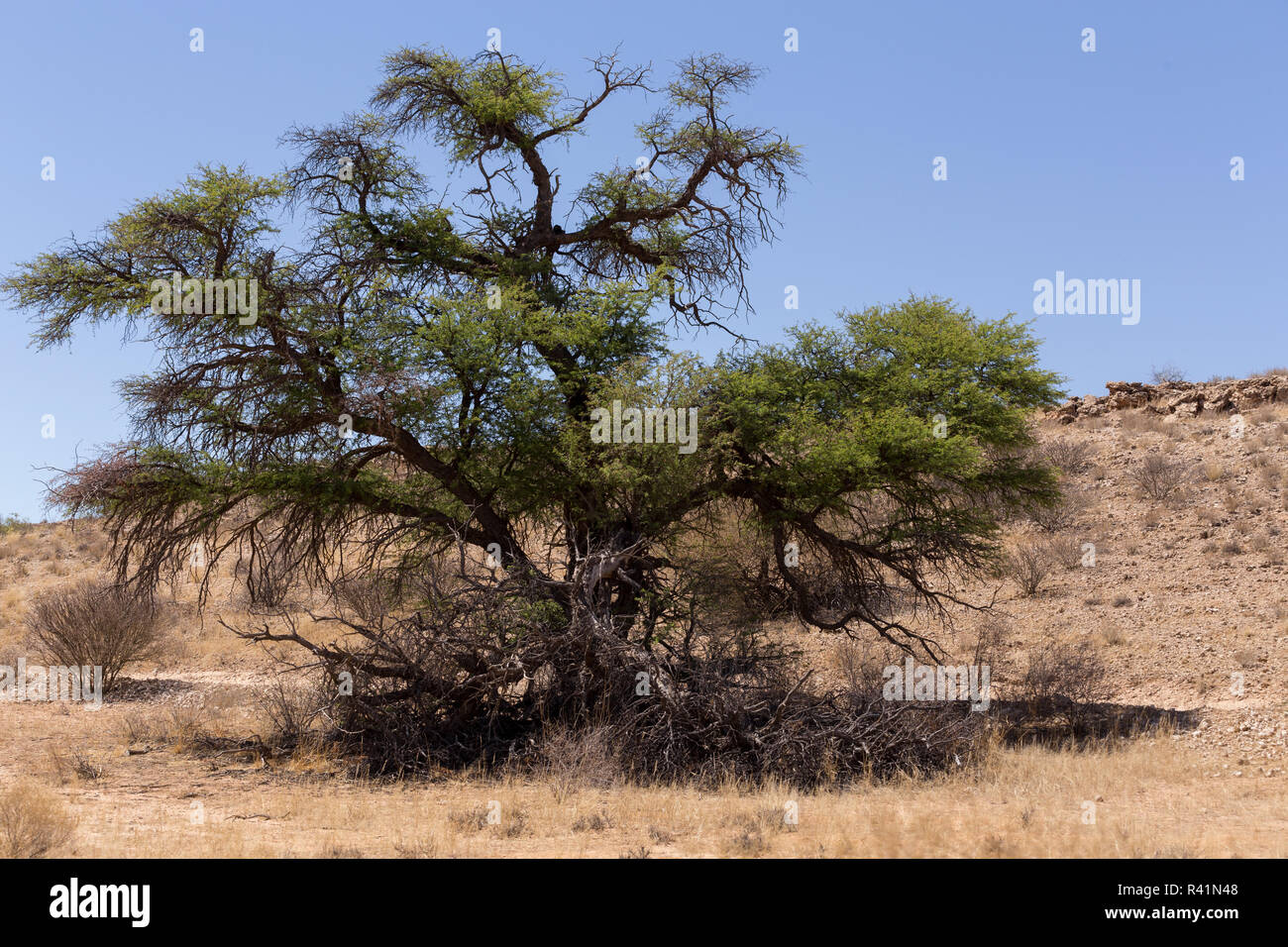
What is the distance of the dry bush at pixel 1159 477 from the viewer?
29900mm

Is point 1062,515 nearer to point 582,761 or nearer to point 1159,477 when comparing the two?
point 1159,477

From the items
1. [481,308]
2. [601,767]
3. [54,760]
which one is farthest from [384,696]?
[481,308]

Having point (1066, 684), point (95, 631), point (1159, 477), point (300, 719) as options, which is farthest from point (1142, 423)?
point (95, 631)

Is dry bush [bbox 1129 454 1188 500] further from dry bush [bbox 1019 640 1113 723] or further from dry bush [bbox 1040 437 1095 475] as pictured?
Result: dry bush [bbox 1019 640 1113 723]

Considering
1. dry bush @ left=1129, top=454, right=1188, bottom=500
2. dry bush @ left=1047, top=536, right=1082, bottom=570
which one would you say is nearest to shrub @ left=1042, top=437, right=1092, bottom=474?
dry bush @ left=1129, top=454, right=1188, bottom=500

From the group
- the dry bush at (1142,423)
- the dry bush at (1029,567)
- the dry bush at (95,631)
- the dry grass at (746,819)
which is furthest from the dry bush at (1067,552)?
the dry bush at (95,631)

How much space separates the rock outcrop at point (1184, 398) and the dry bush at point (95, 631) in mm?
34652

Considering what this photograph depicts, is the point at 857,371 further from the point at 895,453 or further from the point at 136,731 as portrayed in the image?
the point at 136,731

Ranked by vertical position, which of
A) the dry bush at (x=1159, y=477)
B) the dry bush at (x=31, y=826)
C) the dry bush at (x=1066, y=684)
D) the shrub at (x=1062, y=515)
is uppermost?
the dry bush at (x=1159, y=477)

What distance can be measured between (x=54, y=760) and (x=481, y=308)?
8379 millimetres

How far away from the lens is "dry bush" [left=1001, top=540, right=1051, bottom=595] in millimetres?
24938

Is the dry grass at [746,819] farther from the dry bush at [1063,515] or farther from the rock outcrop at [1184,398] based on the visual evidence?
the rock outcrop at [1184,398]

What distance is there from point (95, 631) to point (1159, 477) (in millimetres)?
29232

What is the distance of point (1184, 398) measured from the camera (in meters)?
39.8
